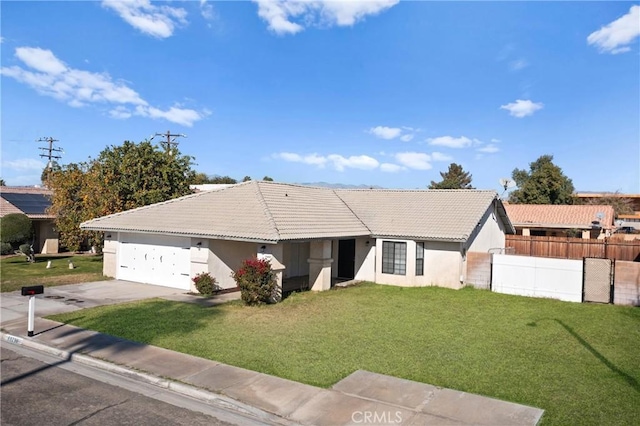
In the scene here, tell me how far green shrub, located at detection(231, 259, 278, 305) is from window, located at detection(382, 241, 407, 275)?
7.26m

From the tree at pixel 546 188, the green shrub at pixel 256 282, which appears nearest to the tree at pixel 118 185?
the green shrub at pixel 256 282

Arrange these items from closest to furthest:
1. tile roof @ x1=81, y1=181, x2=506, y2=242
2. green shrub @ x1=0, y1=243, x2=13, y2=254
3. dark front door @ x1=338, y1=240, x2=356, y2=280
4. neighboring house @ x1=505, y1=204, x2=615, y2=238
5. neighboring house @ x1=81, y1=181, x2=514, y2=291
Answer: tile roof @ x1=81, y1=181, x2=506, y2=242
neighboring house @ x1=81, y1=181, x2=514, y2=291
dark front door @ x1=338, y1=240, x2=356, y2=280
green shrub @ x1=0, y1=243, x2=13, y2=254
neighboring house @ x1=505, y1=204, x2=615, y2=238

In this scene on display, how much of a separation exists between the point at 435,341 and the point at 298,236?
7.13 metres

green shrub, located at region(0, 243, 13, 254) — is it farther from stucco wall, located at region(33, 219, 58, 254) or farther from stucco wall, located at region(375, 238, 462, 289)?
stucco wall, located at region(375, 238, 462, 289)

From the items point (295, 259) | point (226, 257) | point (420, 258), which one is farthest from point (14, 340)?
point (420, 258)

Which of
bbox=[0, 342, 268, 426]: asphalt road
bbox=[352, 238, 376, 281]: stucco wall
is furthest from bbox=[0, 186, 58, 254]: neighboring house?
bbox=[0, 342, 268, 426]: asphalt road

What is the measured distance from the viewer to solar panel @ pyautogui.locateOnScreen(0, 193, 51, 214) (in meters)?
35.5

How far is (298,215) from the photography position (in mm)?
19688

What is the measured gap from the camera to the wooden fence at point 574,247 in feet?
82.1

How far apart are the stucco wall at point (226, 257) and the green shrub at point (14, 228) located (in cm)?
1898

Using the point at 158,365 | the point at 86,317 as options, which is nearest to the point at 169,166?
the point at 86,317

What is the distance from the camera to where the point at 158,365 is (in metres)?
9.57

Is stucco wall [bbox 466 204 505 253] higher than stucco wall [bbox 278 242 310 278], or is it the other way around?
stucco wall [bbox 466 204 505 253]

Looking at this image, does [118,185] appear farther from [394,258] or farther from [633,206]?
[633,206]
